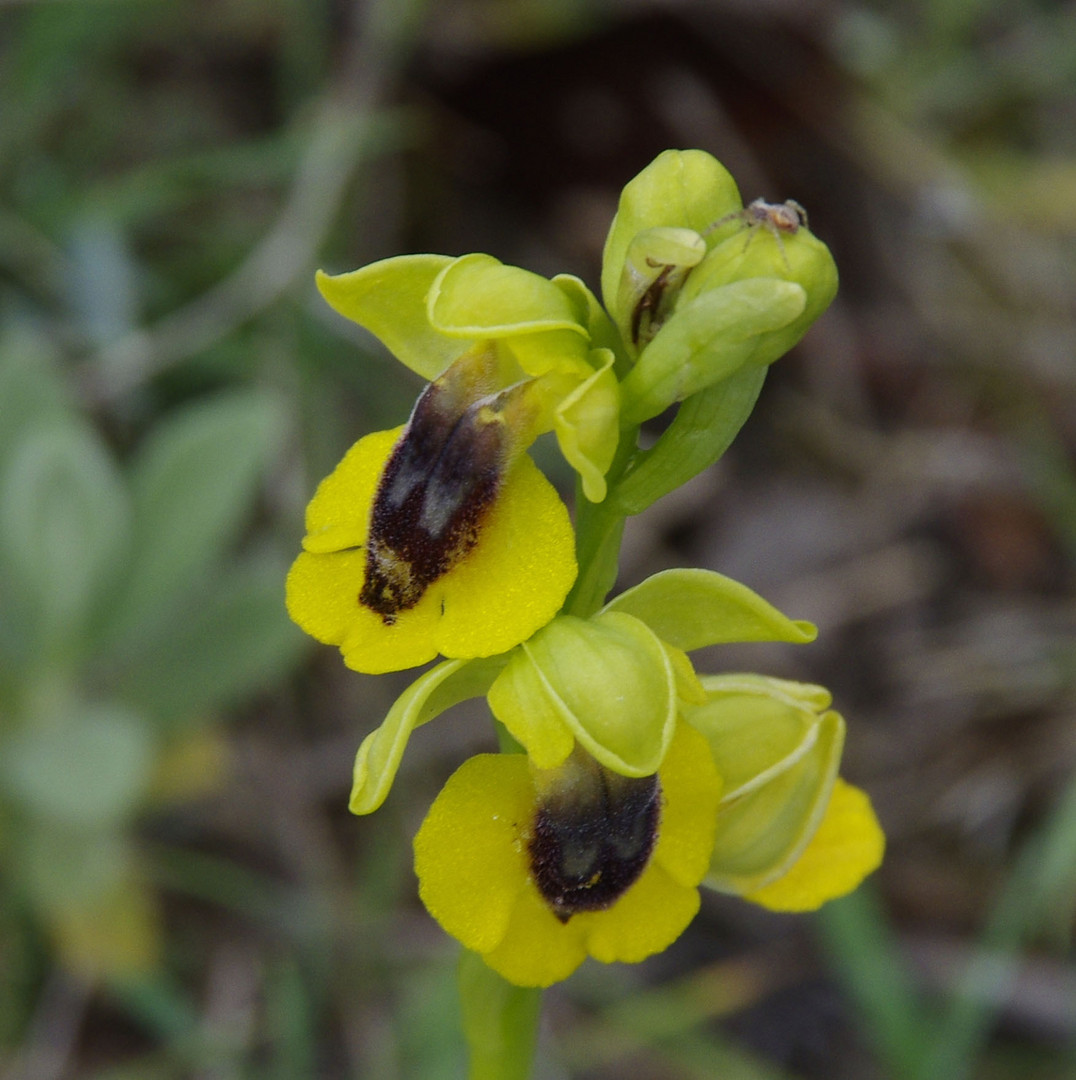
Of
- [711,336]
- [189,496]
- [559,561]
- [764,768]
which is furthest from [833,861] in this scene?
[189,496]

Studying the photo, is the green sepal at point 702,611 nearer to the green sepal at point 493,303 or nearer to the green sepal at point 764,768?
the green sepal at point 764,768

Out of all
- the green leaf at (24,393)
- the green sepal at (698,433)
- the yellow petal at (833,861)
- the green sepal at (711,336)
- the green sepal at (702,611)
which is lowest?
the green leaf at (24,393)

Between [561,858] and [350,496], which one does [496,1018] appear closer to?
[561,858]

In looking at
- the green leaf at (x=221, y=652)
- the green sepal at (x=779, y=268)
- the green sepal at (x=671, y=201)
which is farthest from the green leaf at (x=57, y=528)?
the green sepal at (x=779, y=268)

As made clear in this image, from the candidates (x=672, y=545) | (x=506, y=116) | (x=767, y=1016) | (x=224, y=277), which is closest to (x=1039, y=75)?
(x=506, y=116)

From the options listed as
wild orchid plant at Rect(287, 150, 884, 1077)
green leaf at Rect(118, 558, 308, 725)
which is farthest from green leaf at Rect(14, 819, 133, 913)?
wild orchid plant at Rect(287, 150, 884, 1077)

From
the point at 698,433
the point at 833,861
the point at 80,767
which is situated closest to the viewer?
the point at 698,433

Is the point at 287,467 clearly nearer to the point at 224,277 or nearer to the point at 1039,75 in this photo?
the point at 224,277
